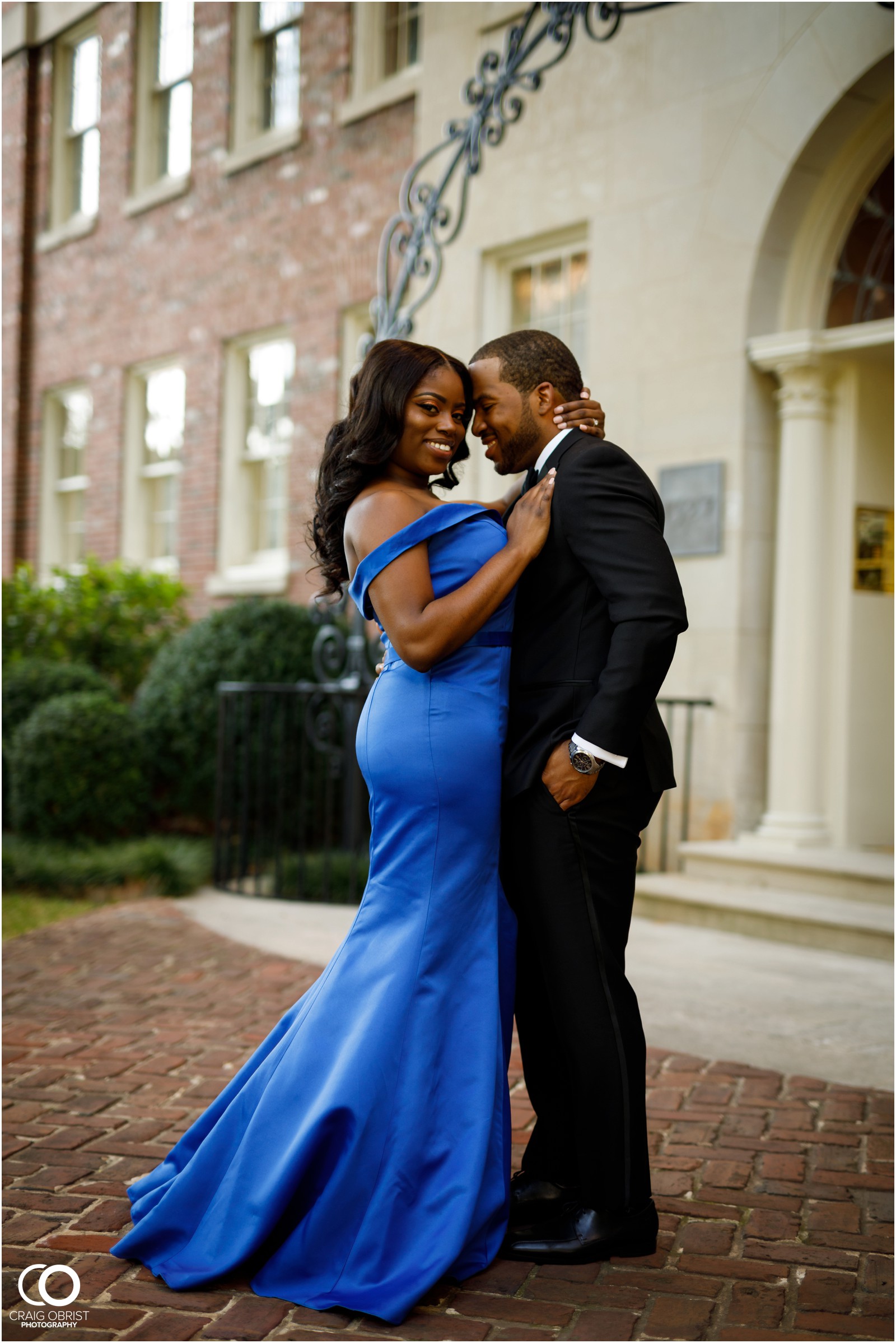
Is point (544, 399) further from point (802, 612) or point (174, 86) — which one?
point (174, 86)

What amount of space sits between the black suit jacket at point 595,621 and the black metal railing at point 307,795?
155 inches

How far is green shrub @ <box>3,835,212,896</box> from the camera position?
7.61 metres

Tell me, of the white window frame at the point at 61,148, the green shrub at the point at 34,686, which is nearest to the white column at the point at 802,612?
the green shrub at the point at 34,686

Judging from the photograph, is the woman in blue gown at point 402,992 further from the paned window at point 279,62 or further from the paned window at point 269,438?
the paned window at point 279,62

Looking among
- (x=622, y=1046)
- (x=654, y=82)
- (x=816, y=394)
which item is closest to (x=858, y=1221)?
(x=622, y=1046)

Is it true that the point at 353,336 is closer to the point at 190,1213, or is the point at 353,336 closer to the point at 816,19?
the point at 816,19

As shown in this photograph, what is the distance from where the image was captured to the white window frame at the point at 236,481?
1148 cm

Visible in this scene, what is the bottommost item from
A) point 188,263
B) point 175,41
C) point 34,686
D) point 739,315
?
point 34,686

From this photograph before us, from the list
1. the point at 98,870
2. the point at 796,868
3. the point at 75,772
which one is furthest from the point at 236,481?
the point at 796,868

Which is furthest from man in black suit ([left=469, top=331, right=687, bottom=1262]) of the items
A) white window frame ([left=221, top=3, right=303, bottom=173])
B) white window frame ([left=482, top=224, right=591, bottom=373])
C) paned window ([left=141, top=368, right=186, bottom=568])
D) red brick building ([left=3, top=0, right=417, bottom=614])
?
paned window ([left=141, top=368, right=186, bottom=568])

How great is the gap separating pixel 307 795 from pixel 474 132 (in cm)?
431

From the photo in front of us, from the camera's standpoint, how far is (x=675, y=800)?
7523mm

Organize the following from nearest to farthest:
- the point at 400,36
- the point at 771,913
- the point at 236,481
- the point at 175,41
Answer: the point at 771,913, the point at 400,36, the point at 236,481, the point at 175,41

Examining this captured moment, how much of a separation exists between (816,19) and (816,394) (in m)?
2.02
